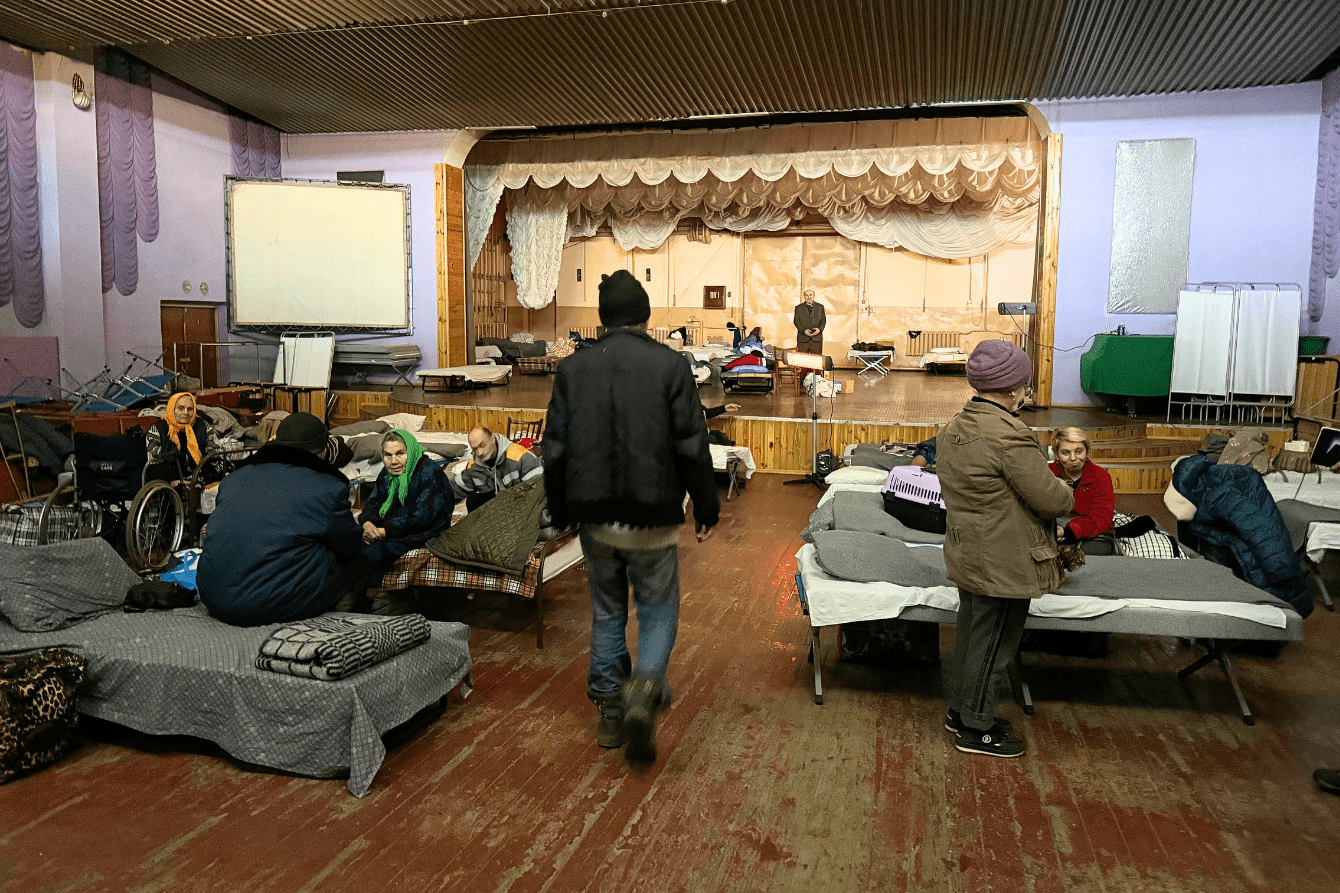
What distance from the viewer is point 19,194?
9031 mm

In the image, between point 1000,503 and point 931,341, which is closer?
point 1000,503

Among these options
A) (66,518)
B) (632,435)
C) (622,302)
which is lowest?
(66,518)

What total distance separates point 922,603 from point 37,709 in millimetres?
2826

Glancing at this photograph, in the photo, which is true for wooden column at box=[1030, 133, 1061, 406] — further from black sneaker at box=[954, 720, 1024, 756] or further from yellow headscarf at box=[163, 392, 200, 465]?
yellow headscarf at box=[163, 392, 200, 465]

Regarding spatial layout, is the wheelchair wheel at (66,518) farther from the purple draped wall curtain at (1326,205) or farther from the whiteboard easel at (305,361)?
the purple draped wall curtain at (1326,205)

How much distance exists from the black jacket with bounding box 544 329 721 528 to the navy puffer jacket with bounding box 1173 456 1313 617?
2606 millimetres

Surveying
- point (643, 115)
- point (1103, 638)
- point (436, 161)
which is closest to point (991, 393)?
point (1103, 638)

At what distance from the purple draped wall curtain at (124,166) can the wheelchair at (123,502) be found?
5911mm

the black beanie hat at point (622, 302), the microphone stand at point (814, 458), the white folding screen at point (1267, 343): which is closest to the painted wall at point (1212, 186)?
the white folding screen at point (1267, 343)

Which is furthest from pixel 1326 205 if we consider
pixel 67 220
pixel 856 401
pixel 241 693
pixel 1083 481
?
pixel 67 220

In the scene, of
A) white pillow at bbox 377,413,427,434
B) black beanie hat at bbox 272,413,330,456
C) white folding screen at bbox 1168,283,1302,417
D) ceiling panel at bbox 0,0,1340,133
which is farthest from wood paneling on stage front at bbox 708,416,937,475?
black beanie hat at bbox 272,413,330,456

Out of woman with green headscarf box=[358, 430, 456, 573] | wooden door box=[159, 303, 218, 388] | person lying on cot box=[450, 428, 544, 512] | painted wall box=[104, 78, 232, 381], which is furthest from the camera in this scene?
wooden door box=[159, 303, 218, 388]

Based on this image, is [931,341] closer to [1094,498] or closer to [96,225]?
[96,225]

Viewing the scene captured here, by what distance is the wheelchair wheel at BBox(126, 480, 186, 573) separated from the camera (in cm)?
477
